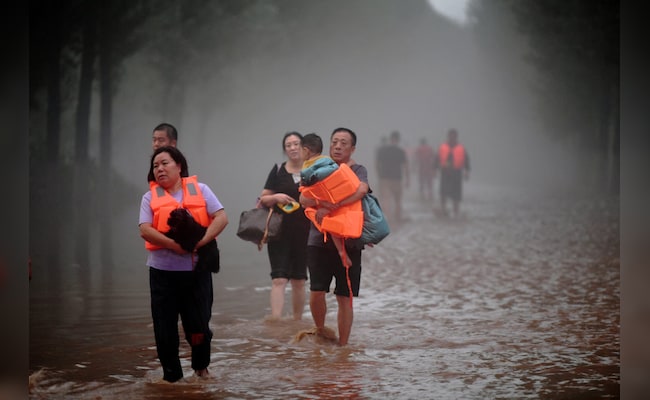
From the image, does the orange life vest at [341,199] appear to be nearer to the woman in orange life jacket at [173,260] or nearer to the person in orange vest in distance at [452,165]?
the woman in orange life jacket at [173,260]

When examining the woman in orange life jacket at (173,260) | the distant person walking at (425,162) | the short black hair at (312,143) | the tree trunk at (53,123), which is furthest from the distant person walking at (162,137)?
the distant person walking at (425,162)

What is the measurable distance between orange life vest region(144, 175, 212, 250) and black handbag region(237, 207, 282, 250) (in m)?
2.22

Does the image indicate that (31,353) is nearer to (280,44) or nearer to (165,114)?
(165,114)

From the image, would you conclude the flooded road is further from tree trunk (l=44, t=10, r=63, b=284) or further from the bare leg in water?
tree trunk (l=44, t=10, r=63, b=284)

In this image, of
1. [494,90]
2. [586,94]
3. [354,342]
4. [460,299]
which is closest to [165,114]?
[586,94]

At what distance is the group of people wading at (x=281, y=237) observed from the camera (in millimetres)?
7516

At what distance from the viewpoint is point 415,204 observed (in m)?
32.2

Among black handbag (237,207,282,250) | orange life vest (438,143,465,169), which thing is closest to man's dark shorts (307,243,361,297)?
black handbag (237,207,282,250)

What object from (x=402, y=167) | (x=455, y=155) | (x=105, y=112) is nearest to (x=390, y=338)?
(x=402, y=167)

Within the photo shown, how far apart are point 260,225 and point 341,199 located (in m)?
1.39

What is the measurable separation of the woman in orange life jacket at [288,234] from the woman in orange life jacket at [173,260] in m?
2.36

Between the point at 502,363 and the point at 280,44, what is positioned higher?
the point at 280,44

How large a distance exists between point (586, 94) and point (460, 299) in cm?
2695

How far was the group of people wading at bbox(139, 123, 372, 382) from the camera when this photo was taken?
7.52 m
